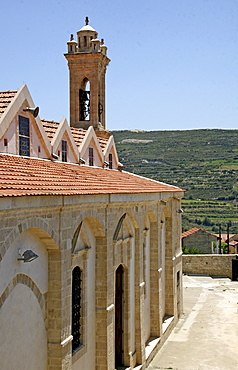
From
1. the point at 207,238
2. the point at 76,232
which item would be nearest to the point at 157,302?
the point at 76,232

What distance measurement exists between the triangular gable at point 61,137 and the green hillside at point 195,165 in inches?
2181

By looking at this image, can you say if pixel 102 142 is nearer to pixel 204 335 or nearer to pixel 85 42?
pixel 85 42

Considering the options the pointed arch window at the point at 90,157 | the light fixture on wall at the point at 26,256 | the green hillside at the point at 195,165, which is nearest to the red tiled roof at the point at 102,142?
the pointed arch window at the point at 90,157

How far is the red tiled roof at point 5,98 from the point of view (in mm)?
14280

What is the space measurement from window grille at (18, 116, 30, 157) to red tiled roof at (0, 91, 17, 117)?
0.57m

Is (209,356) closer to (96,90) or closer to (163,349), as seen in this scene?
(163,349)

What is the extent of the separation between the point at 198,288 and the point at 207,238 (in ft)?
71.2

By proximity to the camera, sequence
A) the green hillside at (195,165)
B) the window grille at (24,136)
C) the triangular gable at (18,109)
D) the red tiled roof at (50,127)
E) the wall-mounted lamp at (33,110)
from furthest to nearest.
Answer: the green hillside at (195,165)
the red tiled roof at (50,127)
the wall-mounted lamp at (33,110)
the window grille at (24,136)
the triangular gable at (18,109)

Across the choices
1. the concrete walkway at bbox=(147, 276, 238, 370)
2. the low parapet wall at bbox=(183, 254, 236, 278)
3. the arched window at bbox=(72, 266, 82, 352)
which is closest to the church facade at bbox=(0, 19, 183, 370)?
the arched window at bbox=(72, 266, 82, 352)

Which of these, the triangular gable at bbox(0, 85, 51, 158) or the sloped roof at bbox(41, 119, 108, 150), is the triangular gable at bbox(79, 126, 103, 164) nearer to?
the sloped roof at bbox(41, 119, 108, 150)

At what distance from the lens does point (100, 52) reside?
2262cm

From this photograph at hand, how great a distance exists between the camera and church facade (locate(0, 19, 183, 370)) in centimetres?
864

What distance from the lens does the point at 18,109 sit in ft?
47.5

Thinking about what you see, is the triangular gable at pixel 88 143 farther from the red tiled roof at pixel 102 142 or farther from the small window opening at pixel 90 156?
the red tiled roof at pixel 102 142
